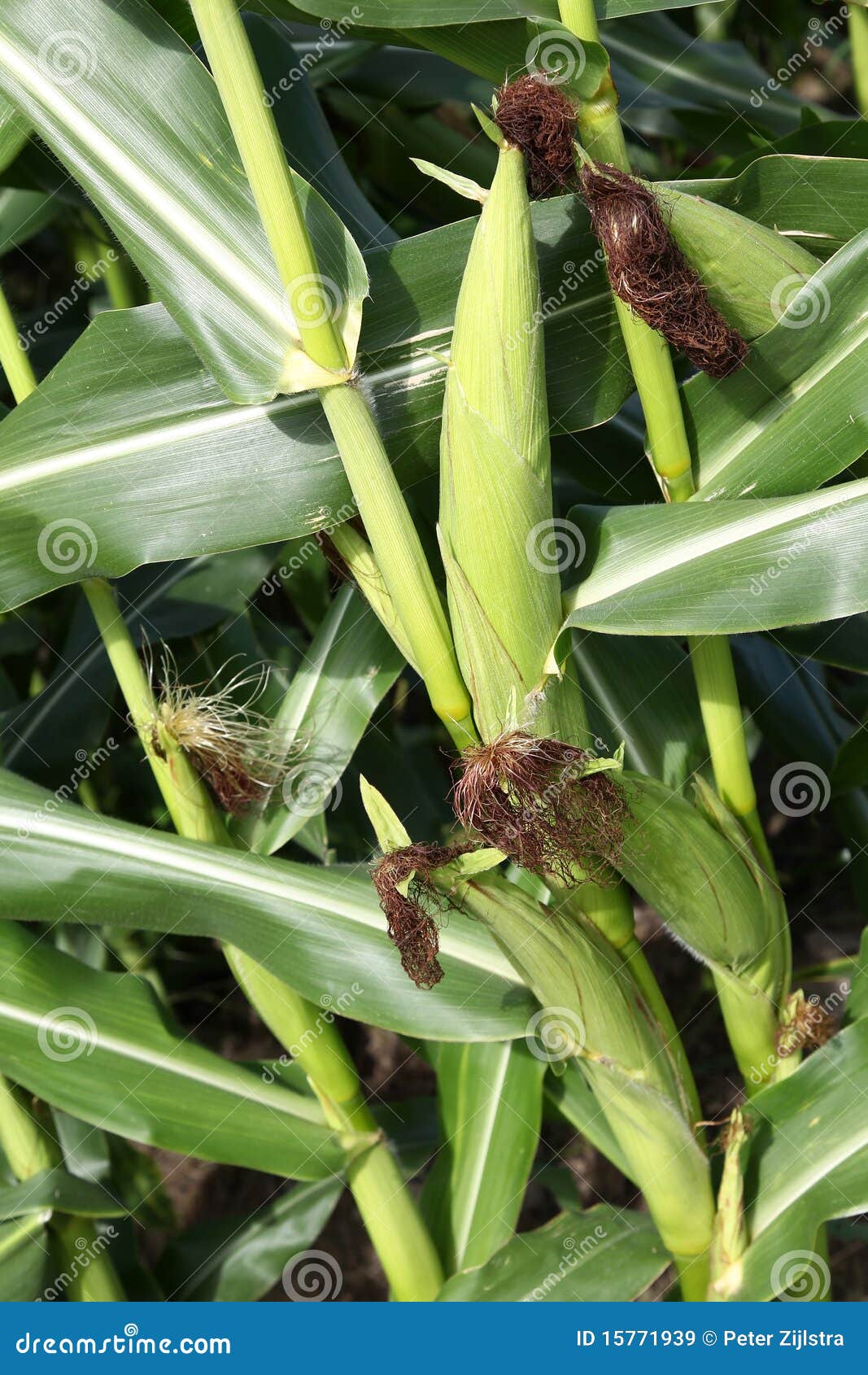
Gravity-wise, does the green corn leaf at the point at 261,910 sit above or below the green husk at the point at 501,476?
below

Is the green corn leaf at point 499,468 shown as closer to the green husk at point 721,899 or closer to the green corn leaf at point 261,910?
the green husk at point 721,899

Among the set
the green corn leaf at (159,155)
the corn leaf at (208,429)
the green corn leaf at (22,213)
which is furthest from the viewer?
the green corn leaf at (22,213)

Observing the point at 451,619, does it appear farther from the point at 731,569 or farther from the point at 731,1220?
the point at 731,1220

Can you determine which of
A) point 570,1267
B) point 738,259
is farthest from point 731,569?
point 570,1267

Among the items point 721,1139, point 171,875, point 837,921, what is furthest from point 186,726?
point 837,921

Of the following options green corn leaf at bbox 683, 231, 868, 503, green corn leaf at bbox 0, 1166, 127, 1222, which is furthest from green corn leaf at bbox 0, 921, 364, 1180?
green corn leaf at bbox 683, 231, 868, 503

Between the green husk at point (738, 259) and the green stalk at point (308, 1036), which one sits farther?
the green stalk at point (308, 1036)

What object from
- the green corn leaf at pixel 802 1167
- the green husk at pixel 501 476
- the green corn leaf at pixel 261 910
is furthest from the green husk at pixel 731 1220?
the green husk at pixel 501 476
